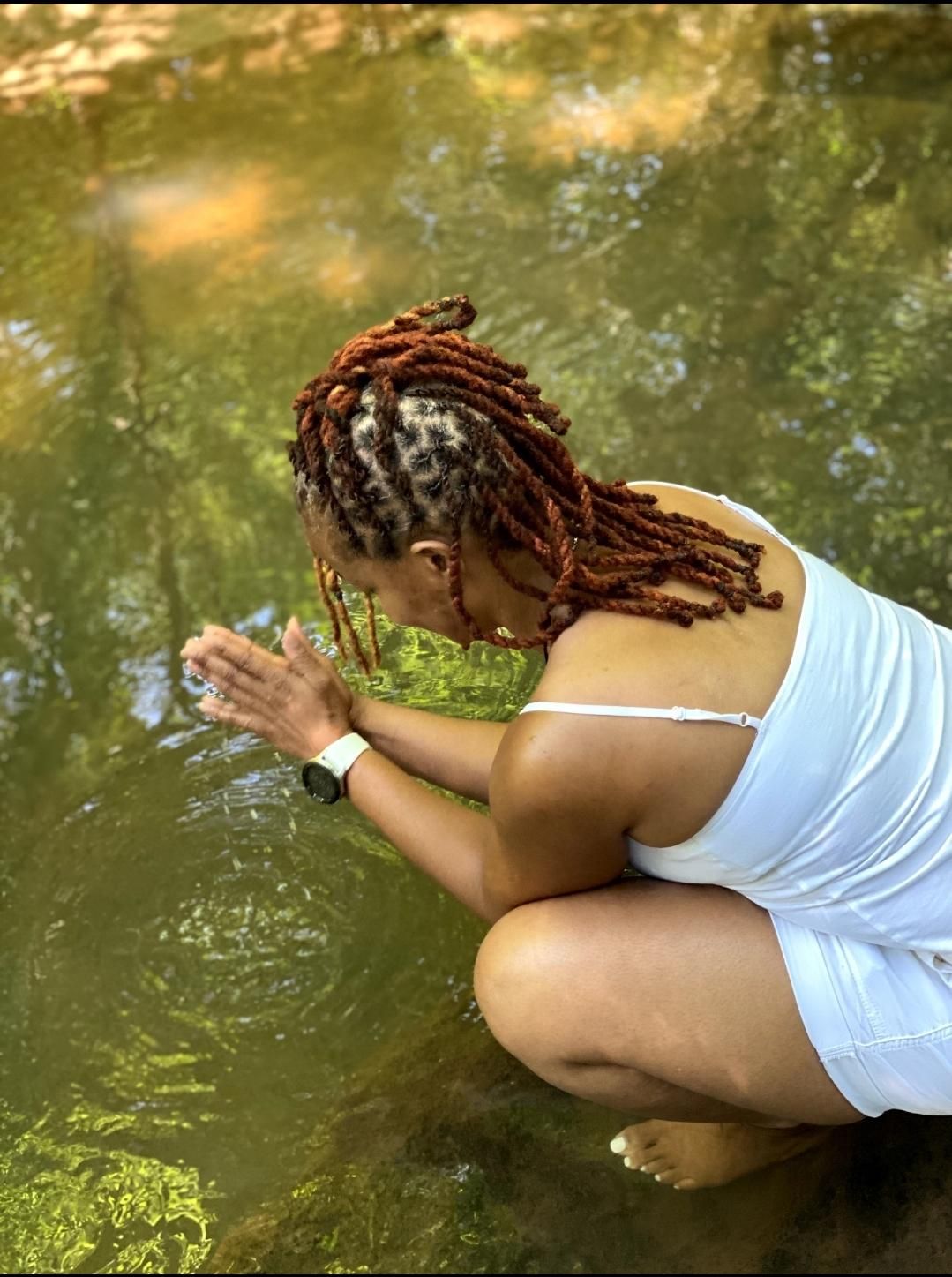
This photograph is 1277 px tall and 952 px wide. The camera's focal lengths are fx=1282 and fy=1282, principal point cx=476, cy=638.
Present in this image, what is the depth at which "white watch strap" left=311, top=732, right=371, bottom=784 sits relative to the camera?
6.32 ft

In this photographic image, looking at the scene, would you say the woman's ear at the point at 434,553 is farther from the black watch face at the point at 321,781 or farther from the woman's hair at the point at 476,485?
the black watch face at the point at 321,781

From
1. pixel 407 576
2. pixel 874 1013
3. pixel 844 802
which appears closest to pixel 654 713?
pixel 844 802

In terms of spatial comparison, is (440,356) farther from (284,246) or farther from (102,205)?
(102,205)

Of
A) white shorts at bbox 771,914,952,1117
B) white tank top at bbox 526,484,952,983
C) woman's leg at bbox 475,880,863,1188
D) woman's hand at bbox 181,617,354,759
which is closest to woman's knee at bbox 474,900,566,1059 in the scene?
woman's leg at bbox 475,880,863,1188

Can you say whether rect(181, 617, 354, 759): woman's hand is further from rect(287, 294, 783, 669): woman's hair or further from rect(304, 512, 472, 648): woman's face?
rect(287, 294, 783, 669): woman's hair

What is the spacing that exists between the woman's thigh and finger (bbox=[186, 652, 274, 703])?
537 millimetres

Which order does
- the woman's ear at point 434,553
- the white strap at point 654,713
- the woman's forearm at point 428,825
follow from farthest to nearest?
1. the woman's forearm at point 428,825
2. the woman's ear at point 434,553
3. the white strap at point 654,713

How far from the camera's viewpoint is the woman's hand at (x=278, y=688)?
1.89m

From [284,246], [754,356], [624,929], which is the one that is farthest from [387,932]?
[284,246]

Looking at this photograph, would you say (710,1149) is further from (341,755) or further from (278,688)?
(278,688)

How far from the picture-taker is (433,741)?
2.05 meters

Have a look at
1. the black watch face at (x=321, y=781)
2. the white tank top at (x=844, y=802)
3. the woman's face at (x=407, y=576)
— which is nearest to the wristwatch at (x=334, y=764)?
the black watch face at (x=321, y=781)

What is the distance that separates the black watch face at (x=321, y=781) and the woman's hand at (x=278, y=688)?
26mm

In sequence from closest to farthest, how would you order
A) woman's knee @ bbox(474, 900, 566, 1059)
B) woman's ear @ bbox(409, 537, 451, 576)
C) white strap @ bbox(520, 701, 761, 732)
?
white strap @ bbox(520, 701, 761, 732), woman's ear @ bbox(409, 537, 451, 576), woman's knee @ bbox(474, 900, 566, 1059)
